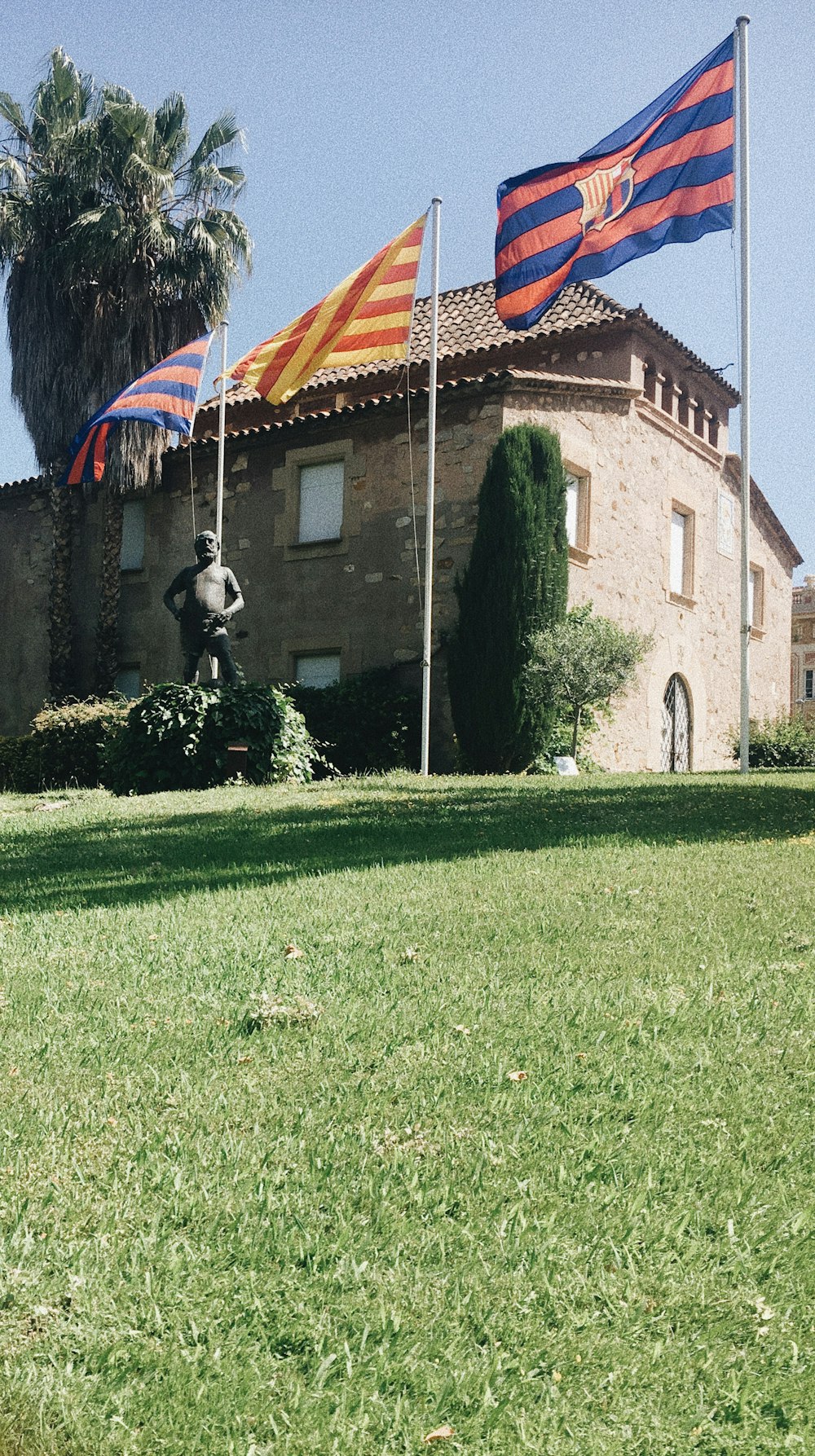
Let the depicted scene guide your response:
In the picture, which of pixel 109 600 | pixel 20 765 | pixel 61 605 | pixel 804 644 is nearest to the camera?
pixel 20 765

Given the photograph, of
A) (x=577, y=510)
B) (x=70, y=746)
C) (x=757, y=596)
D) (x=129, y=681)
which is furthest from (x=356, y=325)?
(x=757, y=596)

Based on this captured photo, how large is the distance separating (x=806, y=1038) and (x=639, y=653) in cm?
1287

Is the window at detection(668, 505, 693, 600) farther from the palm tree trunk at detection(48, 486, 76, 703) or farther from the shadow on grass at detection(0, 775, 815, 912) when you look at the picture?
the palm tree trunk at detection(48, 486, 76, 703)

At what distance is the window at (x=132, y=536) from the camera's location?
21.8 m

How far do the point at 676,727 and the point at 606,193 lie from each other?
36.2 feet

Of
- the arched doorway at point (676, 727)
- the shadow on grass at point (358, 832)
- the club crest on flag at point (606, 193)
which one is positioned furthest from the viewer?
the arched doorway at point (676, 727)

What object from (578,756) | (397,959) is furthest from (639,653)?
(397,959)

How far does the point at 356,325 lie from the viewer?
13992mm

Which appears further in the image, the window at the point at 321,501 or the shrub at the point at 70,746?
the window at the point at 321,501

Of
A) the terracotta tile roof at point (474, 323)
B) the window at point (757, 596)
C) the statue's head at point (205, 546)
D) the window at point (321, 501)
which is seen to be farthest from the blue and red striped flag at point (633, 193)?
the window at point (757, 596)

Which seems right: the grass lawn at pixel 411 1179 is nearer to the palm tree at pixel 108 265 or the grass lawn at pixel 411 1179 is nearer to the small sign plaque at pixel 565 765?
the small sign plaque at pixel 565 765

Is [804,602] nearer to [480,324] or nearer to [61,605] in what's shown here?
[480,324]

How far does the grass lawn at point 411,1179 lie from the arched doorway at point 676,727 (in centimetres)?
1537

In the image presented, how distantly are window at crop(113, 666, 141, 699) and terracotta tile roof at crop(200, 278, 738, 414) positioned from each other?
18.5 feet
